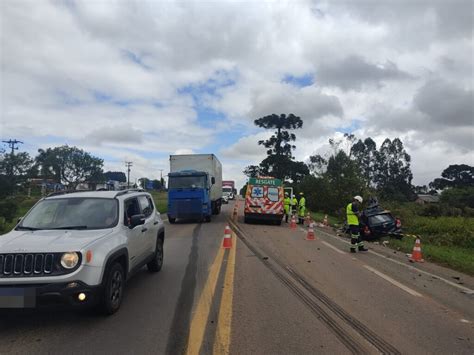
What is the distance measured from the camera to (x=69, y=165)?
317 ft

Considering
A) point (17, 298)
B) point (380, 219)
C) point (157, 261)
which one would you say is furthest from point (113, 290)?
point (380, 219)

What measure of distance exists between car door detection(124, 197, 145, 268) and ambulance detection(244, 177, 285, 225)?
49.3 ft

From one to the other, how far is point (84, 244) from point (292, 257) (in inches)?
274

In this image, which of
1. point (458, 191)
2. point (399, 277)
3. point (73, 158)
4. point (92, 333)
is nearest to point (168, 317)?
point (92, 333)

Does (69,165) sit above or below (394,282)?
above

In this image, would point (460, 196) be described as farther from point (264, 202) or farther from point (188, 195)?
point (188, 195)

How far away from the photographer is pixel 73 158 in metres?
96.9

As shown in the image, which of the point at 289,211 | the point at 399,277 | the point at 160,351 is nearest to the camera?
the point at 160,351

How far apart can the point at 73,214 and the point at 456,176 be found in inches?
4908

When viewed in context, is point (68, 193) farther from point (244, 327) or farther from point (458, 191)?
point (458, 191)

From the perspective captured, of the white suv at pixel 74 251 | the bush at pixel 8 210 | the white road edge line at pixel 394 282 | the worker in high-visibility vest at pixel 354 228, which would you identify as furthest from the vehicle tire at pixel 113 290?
the bush at pixel 8 210

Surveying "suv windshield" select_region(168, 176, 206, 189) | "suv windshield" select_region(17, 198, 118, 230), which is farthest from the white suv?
"suv windshield" select_region(168, 176, 206, 189)

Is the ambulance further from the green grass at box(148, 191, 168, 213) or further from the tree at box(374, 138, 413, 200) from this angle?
the tree at box(374, 138, 413, 200)

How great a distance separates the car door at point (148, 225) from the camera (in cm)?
777
